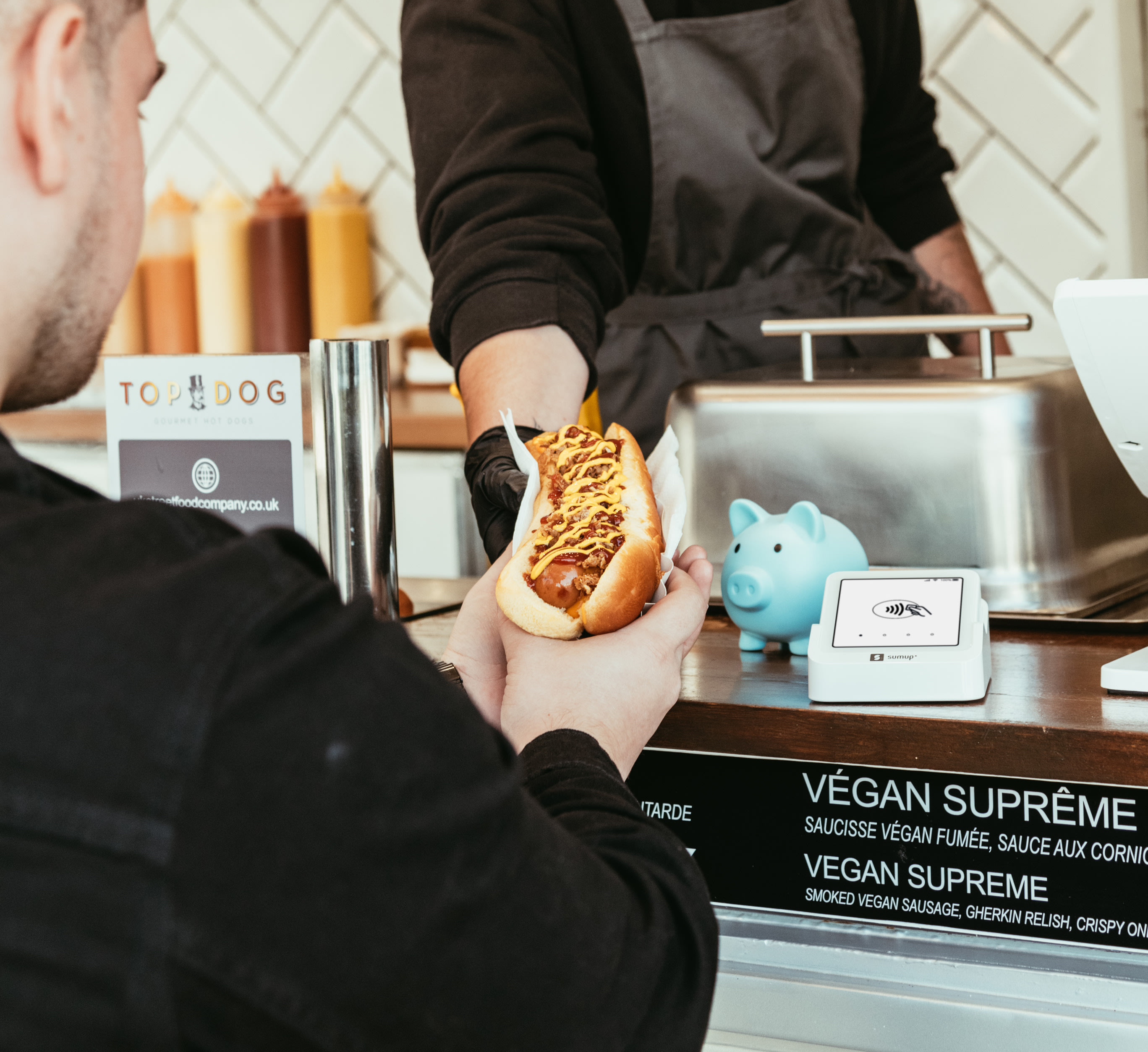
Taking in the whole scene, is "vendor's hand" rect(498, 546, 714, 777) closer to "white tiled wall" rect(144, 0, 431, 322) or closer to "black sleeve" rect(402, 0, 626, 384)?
"black sleeve" rect(402, 0, 626, 384)

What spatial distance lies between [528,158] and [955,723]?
2.68ft

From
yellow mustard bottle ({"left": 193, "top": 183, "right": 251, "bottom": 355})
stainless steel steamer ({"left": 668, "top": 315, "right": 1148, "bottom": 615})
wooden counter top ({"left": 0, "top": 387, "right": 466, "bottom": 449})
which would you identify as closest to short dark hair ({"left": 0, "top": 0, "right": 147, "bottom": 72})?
stainless steel steamer ({"left": 668, "top": 315, "right": 1148, "bottom": 615})

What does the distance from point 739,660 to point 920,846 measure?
20cm

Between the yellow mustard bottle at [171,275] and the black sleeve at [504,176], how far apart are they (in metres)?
1.62

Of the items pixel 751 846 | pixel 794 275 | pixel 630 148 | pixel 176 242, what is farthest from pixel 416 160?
pixel 176 242

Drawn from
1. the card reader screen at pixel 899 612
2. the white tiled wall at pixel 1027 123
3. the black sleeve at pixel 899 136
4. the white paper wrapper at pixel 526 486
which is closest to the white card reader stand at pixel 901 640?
the card reader screen at pixel 899 612

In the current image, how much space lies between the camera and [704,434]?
122cm

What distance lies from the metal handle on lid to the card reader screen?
0.83ft

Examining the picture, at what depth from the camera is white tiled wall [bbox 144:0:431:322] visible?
2.85 meters

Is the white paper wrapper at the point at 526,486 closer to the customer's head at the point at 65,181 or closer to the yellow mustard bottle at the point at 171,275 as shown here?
the customer's head at the point at 65,181

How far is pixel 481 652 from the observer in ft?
3.12

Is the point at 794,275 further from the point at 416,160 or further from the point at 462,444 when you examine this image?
the point at 462,444

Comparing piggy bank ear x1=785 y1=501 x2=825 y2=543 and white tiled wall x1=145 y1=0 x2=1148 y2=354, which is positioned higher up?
white tiled wall x1=145 y1=0 x2=1148 y2=354

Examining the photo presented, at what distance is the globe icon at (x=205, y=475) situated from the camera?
1.02 meters
